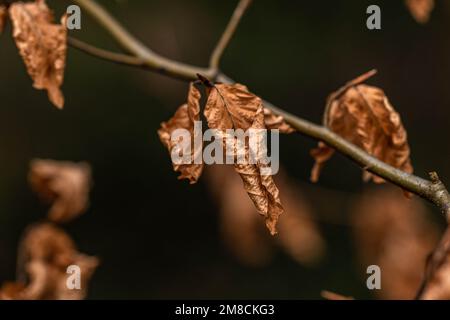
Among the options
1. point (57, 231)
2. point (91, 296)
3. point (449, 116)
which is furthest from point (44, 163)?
point (449, 116)

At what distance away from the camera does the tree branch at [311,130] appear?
3.39 feet

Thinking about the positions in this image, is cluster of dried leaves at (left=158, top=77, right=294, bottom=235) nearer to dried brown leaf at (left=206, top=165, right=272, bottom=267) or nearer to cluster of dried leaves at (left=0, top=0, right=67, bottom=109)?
cluster of dried leaves at (left=0, top=0, right=67, bottom=109)

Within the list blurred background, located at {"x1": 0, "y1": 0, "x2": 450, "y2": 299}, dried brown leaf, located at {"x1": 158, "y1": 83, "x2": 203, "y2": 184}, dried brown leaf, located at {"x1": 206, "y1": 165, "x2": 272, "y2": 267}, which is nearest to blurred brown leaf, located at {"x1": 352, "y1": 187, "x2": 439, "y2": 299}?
dried brown leaf, located at {"x1": 206, "y1": 165, "x2": 272, "y2": 267}

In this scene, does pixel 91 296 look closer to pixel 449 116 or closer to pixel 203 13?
pixel 203 13

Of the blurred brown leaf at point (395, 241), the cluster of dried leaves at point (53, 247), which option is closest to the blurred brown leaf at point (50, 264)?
the cluster of dried leaves at point (53, 247)

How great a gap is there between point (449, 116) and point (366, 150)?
A: 4.03 m


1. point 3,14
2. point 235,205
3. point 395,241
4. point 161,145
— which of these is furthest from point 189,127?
point 161,145

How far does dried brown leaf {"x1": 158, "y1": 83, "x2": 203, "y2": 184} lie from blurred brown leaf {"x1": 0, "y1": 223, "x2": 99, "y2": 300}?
0.38 meters

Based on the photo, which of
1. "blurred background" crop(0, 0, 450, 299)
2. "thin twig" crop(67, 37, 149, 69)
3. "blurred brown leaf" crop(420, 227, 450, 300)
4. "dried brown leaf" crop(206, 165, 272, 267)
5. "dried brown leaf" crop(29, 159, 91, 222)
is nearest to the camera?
"blurred brown leaf" crop(420, 227, 450, 300)

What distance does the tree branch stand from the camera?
103cm

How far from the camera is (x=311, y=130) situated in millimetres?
1183

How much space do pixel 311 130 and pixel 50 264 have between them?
0.56m

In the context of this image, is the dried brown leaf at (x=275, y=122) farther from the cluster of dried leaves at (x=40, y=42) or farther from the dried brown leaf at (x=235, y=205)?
the dried brown leaf at (x=235, y=205)

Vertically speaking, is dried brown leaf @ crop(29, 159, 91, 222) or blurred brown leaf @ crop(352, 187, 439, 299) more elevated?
dried brown leaf @ crop(29, 159, 91, 222)
